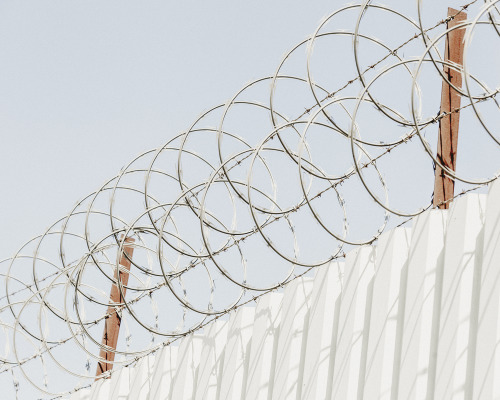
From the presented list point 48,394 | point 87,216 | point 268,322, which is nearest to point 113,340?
point 48,394

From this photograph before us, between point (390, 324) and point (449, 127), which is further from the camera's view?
point (449, 127)

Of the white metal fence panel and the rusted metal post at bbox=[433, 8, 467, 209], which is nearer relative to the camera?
the white metal fence panel

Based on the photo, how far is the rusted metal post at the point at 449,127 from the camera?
693cm

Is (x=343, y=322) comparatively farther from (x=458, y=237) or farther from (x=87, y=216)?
(x=87, y=216)

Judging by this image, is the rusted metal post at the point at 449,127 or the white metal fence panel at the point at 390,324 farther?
the rusted metal post at the point at 449,127

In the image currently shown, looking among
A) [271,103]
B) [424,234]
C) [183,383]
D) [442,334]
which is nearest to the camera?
[442,334]

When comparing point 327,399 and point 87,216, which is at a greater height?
point 87,216

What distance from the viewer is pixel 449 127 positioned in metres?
7.02

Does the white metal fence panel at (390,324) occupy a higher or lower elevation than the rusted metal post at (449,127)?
lower

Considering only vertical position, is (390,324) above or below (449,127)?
below

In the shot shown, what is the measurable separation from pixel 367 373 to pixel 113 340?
551 cm

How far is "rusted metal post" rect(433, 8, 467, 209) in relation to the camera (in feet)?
22.7

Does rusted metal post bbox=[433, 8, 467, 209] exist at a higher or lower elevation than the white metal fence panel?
higher

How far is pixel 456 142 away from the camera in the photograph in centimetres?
701
